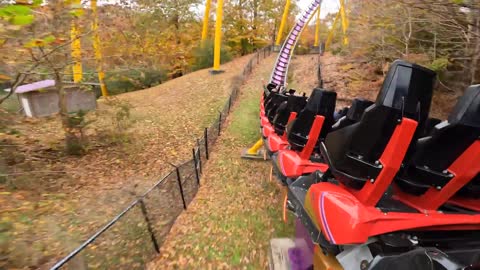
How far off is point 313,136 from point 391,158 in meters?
1.39

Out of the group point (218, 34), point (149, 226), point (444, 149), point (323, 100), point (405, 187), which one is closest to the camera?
point (444, 149)

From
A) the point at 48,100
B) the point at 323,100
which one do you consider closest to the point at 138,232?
the point at 323,100

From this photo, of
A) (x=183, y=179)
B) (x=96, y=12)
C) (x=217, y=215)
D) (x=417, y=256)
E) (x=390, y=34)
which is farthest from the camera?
(x=390, y=34)

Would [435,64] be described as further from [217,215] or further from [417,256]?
[417,256]

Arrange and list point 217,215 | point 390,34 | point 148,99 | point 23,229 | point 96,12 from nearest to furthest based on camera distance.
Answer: point 23,229 < point 217,215 < point 96,12 < point 390,34 < point 148,99

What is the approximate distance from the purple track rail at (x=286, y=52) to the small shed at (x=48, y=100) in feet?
27.3

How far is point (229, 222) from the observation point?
477 cm

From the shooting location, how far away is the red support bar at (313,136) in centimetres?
301

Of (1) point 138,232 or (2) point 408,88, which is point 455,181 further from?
(1) point 138,232

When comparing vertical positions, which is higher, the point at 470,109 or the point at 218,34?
the point at 470,109

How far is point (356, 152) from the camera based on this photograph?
1.93 m

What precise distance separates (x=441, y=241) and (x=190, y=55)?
2241 centimetres

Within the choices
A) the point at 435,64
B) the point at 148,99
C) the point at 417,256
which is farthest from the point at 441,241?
the point at 148,99

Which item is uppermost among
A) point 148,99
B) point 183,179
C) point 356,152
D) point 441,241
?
point 356,152
